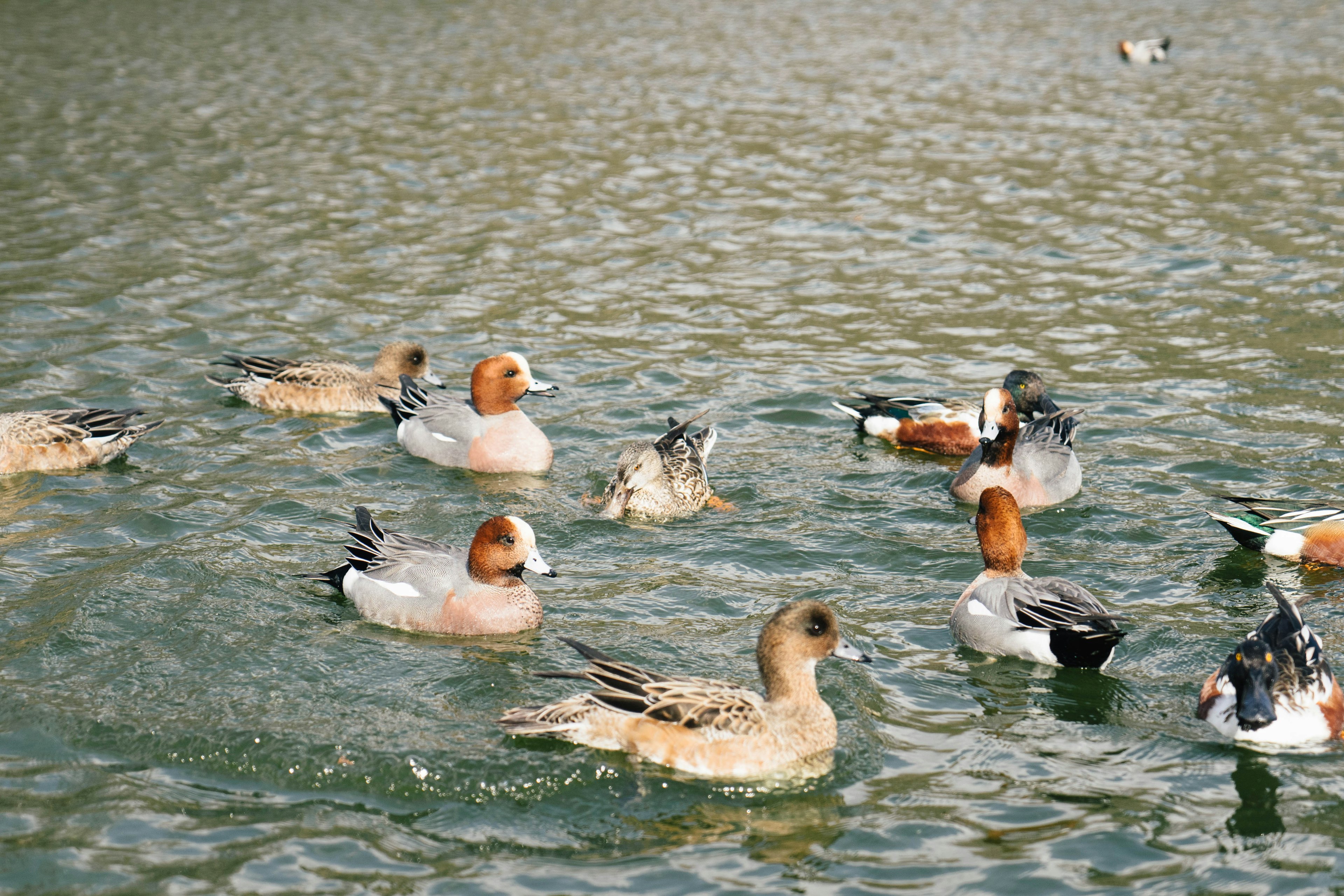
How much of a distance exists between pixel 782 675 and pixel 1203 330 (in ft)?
29.5

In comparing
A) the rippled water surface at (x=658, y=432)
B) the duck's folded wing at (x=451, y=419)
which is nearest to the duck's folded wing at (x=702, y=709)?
the rippled water surface at (x=658, y=432)

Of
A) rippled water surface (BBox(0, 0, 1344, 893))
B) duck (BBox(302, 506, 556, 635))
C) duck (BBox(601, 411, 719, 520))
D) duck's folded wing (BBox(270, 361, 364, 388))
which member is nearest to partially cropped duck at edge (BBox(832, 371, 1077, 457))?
rippled water surface (BBox(0, 0, 1344, 893))

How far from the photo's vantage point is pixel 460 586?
847 centimetres

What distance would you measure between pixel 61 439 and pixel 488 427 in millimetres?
3352

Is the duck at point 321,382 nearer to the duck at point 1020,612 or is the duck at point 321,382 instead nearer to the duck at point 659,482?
the duck at point 659,482

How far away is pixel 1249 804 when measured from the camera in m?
6.46

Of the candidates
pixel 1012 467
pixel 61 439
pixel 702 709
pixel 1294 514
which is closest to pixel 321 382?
pixel 61 439

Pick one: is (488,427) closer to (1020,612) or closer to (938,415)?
(938,415)

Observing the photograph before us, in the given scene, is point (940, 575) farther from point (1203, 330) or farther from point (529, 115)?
point (529, 115)

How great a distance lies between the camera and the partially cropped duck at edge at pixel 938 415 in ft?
38.8

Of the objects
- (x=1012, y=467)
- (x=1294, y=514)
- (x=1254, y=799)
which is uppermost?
(x=1012, y=467)

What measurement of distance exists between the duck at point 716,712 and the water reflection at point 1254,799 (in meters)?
1.87

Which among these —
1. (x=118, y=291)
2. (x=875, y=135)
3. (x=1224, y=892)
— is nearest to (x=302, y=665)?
(x=1224, y=892)

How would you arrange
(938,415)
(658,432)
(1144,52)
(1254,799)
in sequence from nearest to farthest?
(1254,799), (938,415), (658,432), (1144,52)
